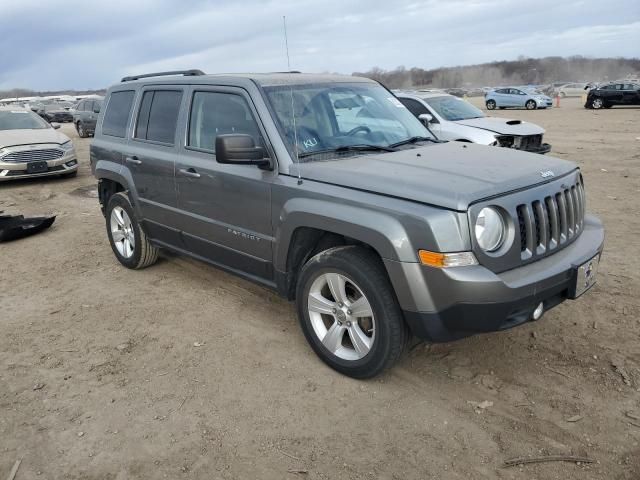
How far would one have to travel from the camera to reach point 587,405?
3.21m

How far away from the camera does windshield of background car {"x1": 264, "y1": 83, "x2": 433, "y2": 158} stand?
385 cm

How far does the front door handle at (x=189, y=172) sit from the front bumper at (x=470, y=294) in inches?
78.4

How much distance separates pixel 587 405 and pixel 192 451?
7.51ft

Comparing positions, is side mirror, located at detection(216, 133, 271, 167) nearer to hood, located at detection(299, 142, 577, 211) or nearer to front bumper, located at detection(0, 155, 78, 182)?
hood, located at detection(299, 142, 577, 211)

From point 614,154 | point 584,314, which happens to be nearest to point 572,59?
Answer: point 614,154

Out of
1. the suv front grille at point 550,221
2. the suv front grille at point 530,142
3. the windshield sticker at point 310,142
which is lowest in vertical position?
the suv front grille at point 530,142

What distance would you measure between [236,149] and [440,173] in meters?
1.30

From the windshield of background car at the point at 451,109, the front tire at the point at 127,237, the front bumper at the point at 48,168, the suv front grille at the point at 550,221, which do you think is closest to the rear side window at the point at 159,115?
the front tire at the point at 127,237

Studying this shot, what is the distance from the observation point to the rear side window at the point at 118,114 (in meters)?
5.42

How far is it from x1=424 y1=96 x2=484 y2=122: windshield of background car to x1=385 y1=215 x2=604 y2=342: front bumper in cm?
763

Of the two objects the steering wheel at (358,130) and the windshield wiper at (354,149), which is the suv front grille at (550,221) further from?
the steering wheel at (358,130)

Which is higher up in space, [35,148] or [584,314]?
[35,148]

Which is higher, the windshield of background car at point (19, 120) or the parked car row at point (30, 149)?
the windshield of background car at point (19, 120)

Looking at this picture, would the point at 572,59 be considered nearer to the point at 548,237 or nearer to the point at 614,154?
the point at 614,154
